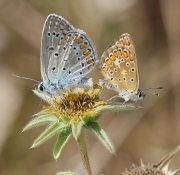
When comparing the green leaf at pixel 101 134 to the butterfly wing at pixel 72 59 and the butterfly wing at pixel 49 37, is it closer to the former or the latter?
the butterfly wing at pixel 72 59

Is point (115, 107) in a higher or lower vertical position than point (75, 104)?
lower

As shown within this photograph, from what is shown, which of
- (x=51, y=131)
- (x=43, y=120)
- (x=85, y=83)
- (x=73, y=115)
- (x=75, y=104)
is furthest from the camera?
(x=85, y=83)

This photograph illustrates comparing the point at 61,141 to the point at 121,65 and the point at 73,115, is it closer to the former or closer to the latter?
the point at 73,115

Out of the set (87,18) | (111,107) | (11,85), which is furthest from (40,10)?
(111,107)

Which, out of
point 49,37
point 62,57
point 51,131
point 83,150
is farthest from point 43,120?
point 49,37

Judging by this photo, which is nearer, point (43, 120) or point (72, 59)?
point (43, 120)

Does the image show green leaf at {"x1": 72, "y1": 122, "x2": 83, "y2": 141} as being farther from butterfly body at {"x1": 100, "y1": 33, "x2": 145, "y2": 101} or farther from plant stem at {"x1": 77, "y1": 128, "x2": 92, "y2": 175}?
butterfly body at {"x1": 100, "y1": 33, "x2": 145, "y2": 101}
